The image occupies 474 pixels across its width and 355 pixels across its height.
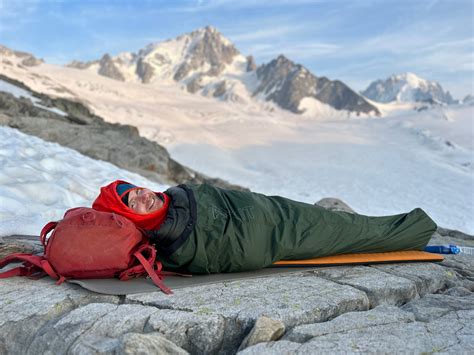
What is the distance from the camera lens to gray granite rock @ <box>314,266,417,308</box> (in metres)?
2.79

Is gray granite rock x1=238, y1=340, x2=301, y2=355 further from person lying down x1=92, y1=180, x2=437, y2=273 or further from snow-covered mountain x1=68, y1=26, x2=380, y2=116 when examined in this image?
snow-covered mountain x1=68, y1=26, x2=380, y2=116

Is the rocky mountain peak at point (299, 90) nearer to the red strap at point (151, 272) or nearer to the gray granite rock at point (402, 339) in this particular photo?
the red strap at point (151, 272)

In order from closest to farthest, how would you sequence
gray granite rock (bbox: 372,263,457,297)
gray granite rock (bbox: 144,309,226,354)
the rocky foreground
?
the rocky foreground → gray granite rock (bbox: 144,309,226,354) → gray granite rock (bbox: 372,263,457,297)

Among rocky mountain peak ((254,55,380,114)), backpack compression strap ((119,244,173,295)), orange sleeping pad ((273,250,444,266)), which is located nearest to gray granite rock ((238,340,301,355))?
backpack compression strap ((119,244,173,295))

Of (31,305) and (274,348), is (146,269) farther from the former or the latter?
(274,348)

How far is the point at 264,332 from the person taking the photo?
83.8 inches

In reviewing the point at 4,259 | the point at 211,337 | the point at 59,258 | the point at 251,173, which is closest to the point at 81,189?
the point at 4,259

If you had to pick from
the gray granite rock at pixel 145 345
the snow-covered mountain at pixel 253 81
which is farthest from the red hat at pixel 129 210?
the snow-covered mountain at pixel 253 81

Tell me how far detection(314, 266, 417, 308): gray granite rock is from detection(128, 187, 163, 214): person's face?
127 centimetres

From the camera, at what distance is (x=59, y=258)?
268cm

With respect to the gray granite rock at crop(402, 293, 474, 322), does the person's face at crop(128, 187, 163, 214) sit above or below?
above

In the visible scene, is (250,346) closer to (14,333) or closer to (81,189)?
(14,333)

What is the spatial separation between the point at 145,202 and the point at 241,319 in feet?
3.69

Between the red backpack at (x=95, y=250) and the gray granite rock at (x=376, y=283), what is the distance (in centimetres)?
123
